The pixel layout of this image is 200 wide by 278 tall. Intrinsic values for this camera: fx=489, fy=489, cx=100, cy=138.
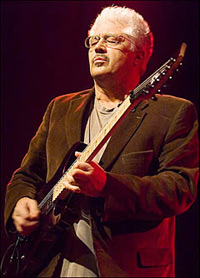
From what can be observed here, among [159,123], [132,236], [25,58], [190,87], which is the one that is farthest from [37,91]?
[132,236]

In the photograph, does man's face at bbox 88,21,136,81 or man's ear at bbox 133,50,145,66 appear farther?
man's ear at bbox 133,50,145,66

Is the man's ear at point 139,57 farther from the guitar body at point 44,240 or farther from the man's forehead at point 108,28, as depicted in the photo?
the guitar body at point 44,240

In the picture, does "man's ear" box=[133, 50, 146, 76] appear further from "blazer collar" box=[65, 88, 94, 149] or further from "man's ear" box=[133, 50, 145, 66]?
"blazer collar" box=[65, 88, 94, 149]

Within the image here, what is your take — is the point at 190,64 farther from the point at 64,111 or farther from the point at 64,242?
the point at 64,242

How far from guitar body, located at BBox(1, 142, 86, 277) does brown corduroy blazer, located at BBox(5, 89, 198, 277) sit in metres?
0.10

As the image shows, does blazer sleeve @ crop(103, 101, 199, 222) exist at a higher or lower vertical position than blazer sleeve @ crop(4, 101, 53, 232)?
higher

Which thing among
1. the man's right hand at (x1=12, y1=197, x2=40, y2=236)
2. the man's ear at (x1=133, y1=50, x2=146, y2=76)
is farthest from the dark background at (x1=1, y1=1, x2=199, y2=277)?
the man's right hand at (x1=12, y1=197, x2=40, y2=236)

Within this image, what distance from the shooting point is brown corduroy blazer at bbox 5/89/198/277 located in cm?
190

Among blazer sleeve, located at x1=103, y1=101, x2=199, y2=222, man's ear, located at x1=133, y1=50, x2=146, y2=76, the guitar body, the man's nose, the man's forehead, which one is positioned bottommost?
the guitar body

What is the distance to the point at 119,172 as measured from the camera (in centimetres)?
205

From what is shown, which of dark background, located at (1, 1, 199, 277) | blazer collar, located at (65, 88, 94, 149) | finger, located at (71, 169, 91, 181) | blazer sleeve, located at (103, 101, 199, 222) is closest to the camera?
finger, located at (71, 169, 91, 181)

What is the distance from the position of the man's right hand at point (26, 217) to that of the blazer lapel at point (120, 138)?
0.36 meters

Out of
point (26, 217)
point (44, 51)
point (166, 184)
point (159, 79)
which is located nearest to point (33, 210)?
point (26, 217)

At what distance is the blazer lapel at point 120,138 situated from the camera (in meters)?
2.06
